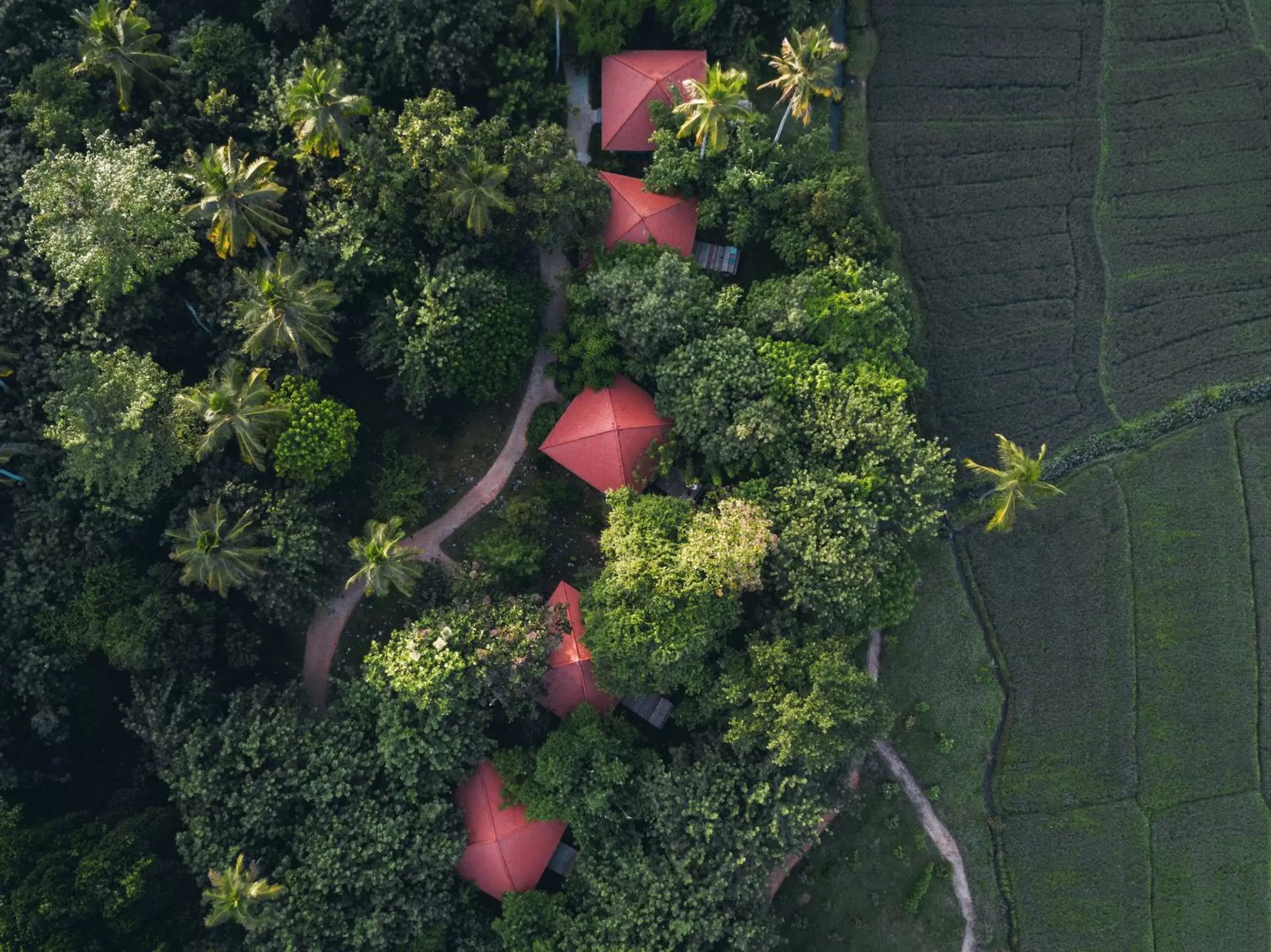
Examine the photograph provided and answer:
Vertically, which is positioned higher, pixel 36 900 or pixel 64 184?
pixel 64 184

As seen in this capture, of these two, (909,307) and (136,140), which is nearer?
(136,140)

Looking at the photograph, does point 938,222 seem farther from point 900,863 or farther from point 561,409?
point 900,863

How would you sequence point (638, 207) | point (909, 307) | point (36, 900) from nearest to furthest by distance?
point (36, 900) → point (638, 207) → point (909, 307)

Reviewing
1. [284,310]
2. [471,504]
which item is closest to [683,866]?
[471,504]

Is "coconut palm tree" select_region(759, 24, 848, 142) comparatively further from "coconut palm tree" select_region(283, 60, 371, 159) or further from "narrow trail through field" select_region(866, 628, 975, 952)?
"narrow trail through field" select_region(866, 628, 975, 952)

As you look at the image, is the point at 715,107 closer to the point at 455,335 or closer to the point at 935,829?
the point at 455,335

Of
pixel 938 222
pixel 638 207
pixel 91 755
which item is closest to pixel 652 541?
pixel 638 207

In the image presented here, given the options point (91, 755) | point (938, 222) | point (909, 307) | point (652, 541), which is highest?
point (938, 222)
